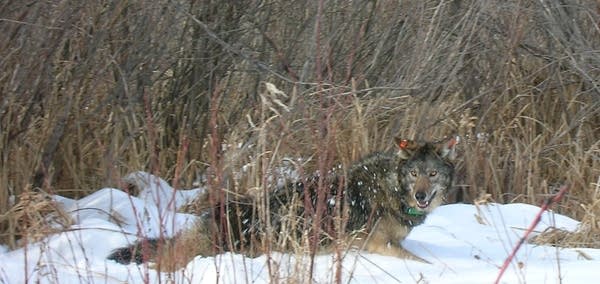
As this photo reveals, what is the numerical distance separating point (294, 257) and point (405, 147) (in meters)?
1.95

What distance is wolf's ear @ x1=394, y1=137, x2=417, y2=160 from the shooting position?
7.19 meters

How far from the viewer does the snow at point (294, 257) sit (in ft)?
17.7

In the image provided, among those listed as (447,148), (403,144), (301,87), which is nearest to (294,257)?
(403,144)

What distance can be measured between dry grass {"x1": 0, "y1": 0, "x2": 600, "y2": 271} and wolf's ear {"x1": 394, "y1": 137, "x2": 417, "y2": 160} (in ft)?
2.73

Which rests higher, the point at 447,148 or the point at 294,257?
the point at 447,148

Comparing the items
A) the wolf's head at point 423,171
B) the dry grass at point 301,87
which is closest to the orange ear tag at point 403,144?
the wolf's head at point 423,171

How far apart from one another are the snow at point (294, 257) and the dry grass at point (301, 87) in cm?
49

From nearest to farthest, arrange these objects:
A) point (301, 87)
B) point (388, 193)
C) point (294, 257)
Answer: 1. point (294, 257)
2. point (388, 193)
3. point (301, 87)

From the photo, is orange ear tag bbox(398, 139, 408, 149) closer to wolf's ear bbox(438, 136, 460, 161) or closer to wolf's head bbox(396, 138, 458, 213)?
wolf's head bbox(396, 138, 458, 213)

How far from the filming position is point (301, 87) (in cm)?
833

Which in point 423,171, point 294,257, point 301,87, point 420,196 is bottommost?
point 294,257

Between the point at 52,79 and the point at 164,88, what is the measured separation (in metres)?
1.68

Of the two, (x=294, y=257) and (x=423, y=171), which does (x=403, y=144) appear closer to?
(x=423, y=171)

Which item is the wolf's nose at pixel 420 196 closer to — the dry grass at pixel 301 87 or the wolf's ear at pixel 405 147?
the wolf's ear at pixel 405 147
